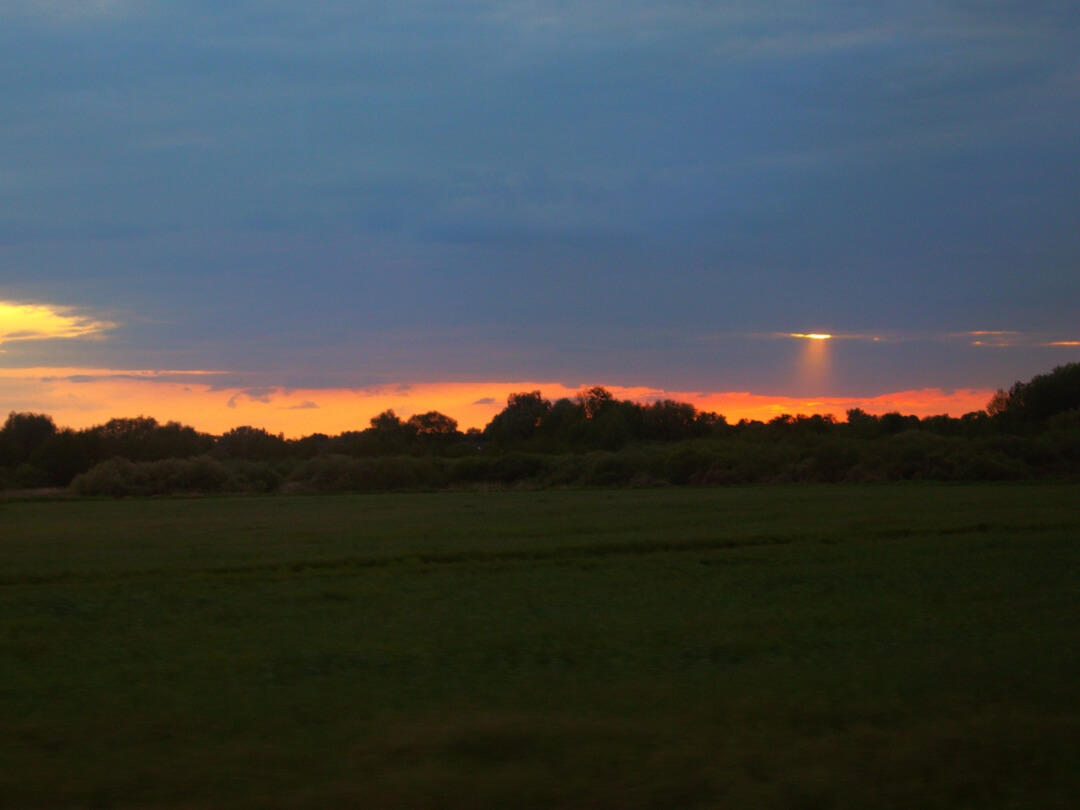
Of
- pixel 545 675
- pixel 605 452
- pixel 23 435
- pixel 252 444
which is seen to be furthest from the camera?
pixel 252 444

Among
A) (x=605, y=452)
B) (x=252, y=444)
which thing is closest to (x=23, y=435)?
(x=252, y=444)

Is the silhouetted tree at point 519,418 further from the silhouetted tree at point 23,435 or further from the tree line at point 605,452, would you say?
the silhouetted tree at point 23,435

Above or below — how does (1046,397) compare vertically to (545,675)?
above

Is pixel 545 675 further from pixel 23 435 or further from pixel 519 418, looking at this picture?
pixel 519 418

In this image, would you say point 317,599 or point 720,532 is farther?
point 720,532

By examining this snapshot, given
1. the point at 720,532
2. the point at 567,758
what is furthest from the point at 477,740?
the point at 720,532

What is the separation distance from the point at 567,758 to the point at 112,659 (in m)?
6.32

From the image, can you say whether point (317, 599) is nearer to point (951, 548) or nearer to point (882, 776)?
point (882, 776)

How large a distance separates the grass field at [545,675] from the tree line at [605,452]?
43.9 metres

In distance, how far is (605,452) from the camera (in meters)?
80.4

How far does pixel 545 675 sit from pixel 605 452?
70833mm

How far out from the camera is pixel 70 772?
247 inches

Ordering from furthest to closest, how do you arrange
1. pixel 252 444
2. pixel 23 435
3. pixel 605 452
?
pixel 252 444 → pixel 23 435 → pixel 605 452

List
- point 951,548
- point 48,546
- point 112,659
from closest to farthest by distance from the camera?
point 112,659 → point 951,548 → point 48,546
